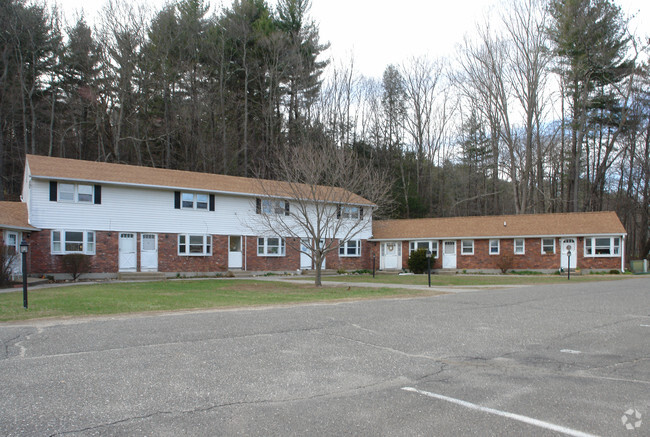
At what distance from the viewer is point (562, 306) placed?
12820 millimetres

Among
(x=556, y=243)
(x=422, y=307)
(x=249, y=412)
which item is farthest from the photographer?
(x=556, y=243)

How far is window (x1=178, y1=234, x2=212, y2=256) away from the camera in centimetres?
2796

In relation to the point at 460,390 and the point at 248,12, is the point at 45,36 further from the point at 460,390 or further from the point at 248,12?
the point at 460,390

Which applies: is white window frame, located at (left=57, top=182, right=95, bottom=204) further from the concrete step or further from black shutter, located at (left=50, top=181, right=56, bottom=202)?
the concrete step

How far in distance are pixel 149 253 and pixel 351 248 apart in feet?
47.0

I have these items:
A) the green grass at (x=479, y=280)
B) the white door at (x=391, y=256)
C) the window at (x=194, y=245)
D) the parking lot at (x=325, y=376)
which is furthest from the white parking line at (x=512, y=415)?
the white door at (x=391, y=256)

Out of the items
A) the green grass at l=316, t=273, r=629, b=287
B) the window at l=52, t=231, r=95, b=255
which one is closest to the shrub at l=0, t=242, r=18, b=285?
the window at l=52, t=231, r=95, b=255

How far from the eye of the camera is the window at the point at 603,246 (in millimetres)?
29438

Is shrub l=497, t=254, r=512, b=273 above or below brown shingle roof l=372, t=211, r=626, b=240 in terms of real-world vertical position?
below

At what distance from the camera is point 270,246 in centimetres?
3106

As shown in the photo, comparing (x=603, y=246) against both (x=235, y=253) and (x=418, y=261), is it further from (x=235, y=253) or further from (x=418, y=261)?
(x=235, y=253)

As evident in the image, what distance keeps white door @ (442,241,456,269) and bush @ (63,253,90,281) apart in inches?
891

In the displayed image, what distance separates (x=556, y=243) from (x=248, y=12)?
99.6 feet

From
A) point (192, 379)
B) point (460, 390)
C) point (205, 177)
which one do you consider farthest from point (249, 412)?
point (205, 177)
